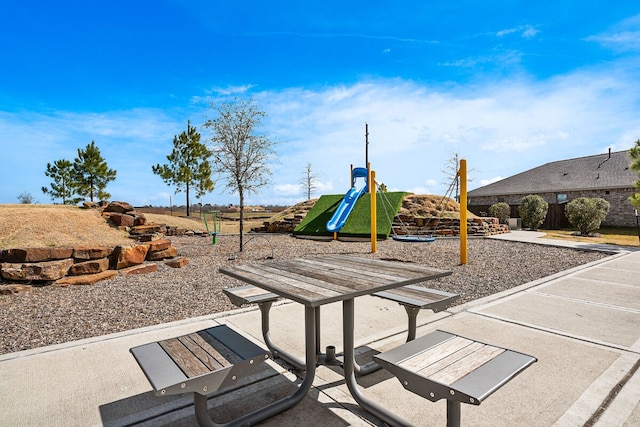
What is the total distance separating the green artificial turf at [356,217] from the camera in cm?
1512

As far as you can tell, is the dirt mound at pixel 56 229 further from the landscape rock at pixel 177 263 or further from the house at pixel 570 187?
the house at pixel 570 187

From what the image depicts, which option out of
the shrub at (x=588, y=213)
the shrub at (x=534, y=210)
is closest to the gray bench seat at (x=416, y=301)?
the shrub at (x=588, y=213)

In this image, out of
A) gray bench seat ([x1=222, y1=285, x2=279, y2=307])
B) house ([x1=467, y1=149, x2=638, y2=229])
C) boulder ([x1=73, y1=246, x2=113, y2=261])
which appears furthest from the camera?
house ([x1=467, y1=149, x2=638, y2=229])

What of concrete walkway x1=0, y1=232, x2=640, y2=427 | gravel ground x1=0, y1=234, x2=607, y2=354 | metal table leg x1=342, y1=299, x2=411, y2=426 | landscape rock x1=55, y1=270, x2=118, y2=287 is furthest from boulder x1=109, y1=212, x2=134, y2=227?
metal table leg x1=342, y1=299, x2=411, y2=426

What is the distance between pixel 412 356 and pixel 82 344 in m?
3.33

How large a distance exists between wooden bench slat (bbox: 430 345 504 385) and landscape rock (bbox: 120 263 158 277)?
651 centimetres

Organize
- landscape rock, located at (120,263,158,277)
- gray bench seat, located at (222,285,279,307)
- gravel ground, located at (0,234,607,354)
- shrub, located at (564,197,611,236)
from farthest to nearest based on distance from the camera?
shrub, located at (564,197,611,236), landscape rock, located at (120,263,158,277), gravel ground, located at (0,234,607,354), gray bench seat, located at (222,285,279,307)

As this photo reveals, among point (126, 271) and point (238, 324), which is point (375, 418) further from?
point (126, 271)

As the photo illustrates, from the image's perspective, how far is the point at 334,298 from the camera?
6.92ft

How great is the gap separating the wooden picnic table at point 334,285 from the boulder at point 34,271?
15.5 ft

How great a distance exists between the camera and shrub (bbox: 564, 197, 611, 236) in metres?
16.0

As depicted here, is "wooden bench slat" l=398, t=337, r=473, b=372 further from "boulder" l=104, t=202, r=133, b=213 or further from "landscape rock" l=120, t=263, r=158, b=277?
"boulder" l=104, t=202, r=133, b=213

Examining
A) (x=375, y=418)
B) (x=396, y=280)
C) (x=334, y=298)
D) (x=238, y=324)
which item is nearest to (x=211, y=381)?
(x=334, y=298)

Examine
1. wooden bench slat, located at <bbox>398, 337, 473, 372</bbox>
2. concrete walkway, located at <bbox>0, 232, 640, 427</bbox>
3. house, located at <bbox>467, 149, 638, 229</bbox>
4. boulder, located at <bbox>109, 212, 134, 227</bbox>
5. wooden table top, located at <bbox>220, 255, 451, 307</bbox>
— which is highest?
house, located at <bbox>467, 149, 638, 229</bbox>
